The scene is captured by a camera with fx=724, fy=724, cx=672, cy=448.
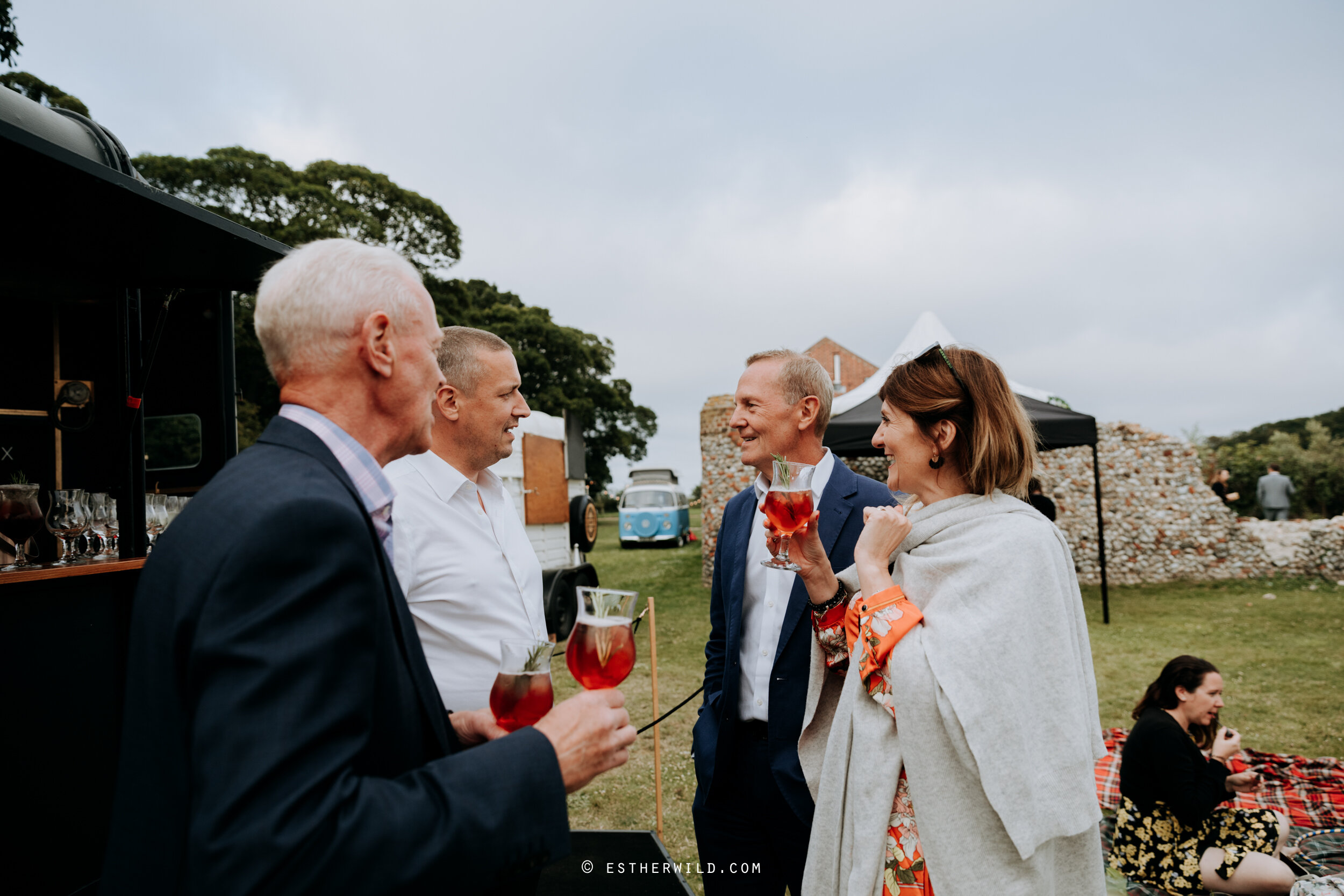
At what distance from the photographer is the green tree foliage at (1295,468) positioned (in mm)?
20531

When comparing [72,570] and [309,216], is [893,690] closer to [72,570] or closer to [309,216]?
[72,570]

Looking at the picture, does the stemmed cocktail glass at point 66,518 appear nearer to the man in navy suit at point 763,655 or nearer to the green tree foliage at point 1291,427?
the man in navy suit at point 763,655

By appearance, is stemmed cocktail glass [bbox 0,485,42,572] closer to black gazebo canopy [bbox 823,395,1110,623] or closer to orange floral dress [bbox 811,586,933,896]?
orange floral dress [bbox 811,586,933,896]

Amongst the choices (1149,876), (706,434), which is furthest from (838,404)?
(1149,876)

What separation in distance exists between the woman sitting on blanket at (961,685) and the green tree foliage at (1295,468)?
77.0 feet

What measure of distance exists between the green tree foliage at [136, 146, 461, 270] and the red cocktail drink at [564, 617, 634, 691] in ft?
63.8

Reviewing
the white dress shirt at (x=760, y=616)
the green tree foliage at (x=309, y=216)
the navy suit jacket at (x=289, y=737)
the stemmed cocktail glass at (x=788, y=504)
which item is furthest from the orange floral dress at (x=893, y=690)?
the green tree foliage at (x=309, y=216)

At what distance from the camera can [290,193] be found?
19.3 m

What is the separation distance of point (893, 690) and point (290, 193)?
21.9 meters

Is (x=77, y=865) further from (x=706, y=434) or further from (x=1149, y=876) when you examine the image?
(x=706, y=434)

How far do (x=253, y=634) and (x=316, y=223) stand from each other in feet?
70.0

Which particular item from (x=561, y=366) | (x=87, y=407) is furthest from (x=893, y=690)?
(x=561, y=366)

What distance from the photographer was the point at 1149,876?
134 inches

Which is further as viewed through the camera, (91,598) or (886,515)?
(91,598)
